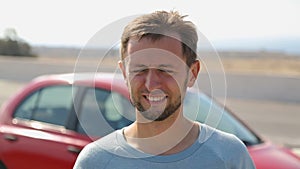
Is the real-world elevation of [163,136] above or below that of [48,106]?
above

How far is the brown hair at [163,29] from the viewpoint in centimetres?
187

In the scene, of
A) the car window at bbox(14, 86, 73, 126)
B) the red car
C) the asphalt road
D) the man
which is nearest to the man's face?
the man

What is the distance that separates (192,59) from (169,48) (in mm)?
113

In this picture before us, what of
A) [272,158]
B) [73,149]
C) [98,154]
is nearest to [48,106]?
[73,149]

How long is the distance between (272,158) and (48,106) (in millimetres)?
2177

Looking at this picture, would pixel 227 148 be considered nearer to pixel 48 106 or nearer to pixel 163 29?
pixel 163 29

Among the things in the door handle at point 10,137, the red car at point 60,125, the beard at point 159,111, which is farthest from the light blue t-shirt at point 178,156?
the door handle at point 10,137

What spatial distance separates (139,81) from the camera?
1.86 metres

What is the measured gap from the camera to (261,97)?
61.4 feet

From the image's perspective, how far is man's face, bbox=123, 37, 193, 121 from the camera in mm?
1845

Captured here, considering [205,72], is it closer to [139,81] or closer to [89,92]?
[139,81]

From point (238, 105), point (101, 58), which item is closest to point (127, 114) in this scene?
point (101, 58)

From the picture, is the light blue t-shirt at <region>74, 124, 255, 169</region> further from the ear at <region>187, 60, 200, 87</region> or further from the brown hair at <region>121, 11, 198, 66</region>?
the brown hair at <region>121, 11, 198, 66</region>

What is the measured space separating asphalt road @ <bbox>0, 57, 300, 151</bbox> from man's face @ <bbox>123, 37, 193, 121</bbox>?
8457 millimetres
